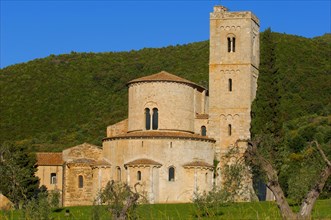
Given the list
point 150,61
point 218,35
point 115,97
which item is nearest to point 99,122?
point 115,97

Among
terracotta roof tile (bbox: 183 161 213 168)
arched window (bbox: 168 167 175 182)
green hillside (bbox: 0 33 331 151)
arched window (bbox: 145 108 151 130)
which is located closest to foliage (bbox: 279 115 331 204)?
green hillside (bbox: 0 33 331 151)

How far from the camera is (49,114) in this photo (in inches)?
3307

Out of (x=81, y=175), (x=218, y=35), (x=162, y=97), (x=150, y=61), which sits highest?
(x=150, y=61)

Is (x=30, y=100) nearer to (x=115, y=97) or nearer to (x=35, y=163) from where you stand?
(x=115, y=97)

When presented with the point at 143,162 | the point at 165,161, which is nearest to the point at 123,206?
the point at 143,162

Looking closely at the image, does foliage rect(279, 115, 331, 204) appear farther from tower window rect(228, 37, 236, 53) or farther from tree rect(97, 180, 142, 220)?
tree rect(97, 180, 142, 220)

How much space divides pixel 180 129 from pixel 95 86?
4524 centimetres

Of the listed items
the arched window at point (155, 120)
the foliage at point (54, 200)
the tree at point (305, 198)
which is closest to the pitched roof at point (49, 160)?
the foliage at point (54, 200)

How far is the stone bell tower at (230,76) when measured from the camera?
48.0 metres

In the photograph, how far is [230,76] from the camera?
48562 mm

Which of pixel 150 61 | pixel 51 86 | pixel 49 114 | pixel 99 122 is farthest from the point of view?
pixel 150 61

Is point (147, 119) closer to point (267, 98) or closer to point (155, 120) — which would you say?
point (155, 120)

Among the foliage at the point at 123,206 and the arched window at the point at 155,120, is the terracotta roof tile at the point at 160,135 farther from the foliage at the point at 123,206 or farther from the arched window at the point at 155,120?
the foliage at the point at 123,206

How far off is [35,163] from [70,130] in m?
28.0
